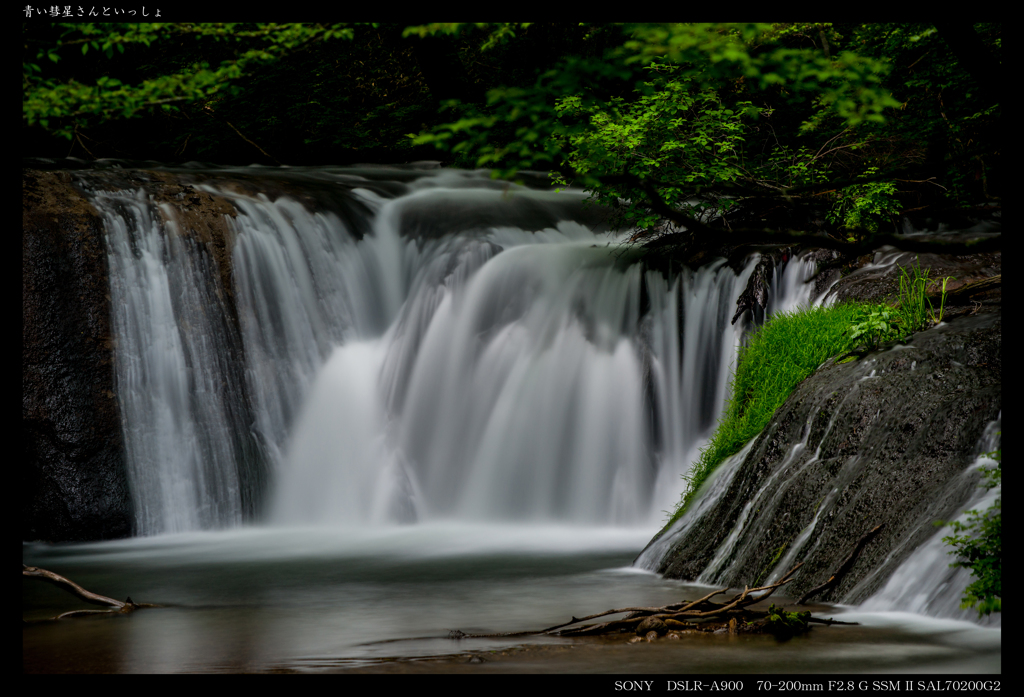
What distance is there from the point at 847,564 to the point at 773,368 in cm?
297

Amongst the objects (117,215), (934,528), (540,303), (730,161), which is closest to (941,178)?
(730,161)

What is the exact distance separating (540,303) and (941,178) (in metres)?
5.17

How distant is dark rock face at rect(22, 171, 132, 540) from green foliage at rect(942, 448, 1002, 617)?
791cm

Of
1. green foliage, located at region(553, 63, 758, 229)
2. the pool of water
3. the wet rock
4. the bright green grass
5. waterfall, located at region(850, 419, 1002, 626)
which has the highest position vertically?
green foliage, located at region(553, 63, 758, 229)

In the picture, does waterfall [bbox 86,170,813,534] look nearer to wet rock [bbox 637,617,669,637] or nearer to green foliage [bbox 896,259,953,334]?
green foliage [bbox 896,259,953,334]

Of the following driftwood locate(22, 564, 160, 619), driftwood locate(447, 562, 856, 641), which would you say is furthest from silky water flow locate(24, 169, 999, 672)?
driftwood locate(447, 562, 856, 641)

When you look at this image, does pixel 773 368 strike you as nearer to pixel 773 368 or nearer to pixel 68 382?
pixel 773 368

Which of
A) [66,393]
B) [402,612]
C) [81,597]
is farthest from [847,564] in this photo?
[66,393]

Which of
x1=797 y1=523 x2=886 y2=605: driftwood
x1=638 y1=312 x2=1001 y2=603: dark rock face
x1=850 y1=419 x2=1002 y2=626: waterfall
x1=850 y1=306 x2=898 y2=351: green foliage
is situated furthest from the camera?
x1=850 y1=306 x2=898 y2=351: green foliage

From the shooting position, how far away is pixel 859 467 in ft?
17.9

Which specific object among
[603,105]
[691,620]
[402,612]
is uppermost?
[603,105]

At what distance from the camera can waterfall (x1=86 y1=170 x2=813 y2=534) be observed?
9.38 m

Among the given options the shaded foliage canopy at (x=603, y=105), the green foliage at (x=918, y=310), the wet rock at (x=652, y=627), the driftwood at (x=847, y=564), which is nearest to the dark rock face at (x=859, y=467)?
the driftwood at (x=847, y=564)

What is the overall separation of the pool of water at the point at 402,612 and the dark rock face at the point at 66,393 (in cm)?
48
